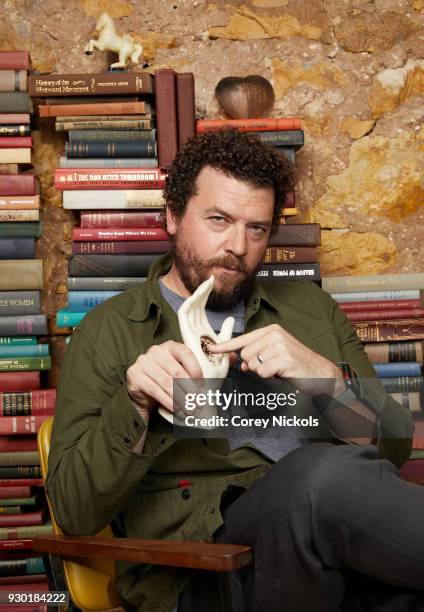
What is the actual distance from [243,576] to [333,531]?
23cm

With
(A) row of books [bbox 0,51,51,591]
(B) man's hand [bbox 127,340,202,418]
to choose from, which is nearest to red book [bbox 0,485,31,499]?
(A) row of books [bbox 0,51,51,591]

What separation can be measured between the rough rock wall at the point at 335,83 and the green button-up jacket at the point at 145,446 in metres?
0.87

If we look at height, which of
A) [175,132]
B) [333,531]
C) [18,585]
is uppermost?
[175,132]

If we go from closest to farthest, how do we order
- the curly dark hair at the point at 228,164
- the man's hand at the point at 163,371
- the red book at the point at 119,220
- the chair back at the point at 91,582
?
the man's hand at the point at 163,371
the chair back at the point at 91,582
the curly dark hair at the point at 228,164
the red book at the point at 119,220

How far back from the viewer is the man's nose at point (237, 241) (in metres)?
1.97

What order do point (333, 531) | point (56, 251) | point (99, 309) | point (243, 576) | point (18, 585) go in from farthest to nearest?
point (56, 251) → point (18, 585) → point (99, 309) → point (243, 576) → point (333, 531)

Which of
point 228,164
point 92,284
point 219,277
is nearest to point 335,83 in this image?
point 228,164

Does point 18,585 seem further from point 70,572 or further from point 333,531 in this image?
point 333,531

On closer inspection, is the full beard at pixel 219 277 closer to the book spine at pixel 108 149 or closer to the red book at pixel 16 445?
the book spine at pixel 108 149

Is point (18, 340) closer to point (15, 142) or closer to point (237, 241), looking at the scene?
point (15, 142)

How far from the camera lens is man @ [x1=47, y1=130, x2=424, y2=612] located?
1.39 metres

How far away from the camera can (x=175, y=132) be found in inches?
103

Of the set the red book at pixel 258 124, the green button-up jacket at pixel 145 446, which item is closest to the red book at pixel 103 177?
the red book at pixel 258 124

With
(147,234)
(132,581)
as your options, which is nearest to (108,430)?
(132,581)
